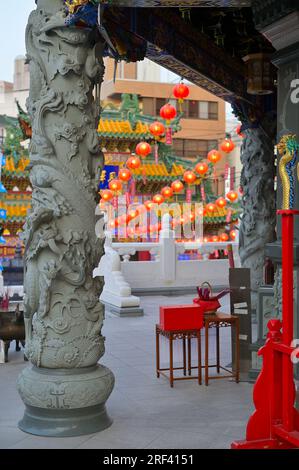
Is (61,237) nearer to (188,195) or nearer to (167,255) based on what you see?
(167,255)

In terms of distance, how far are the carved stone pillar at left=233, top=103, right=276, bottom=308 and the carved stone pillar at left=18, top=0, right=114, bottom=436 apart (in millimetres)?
5683

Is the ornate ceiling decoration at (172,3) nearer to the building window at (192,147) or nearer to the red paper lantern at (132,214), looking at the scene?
the red paper lantern at (132,214)

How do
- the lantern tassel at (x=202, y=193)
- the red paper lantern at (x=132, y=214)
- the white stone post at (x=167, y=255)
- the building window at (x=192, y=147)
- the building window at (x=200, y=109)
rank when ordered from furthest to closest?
→ the building window at (x=200, y=109), the building window at (x=192, y=147), the lantern tassel at (x=202, y=193), the red paper lantern at (x=132, y=214), the white stone post at (x=167, y=255)

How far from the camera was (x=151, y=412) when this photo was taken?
5.32m

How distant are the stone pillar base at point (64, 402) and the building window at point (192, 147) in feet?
113

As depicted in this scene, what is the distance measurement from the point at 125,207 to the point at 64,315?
19.5 metres

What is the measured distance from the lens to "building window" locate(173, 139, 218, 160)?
127 feet

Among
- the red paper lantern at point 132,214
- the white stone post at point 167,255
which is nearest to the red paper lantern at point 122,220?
the red paper lantern at point 132,214

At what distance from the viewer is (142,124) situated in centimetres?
2478

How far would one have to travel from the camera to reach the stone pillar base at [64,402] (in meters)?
4.68

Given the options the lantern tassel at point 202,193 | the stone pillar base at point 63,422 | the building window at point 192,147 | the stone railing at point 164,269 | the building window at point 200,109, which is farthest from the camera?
the building window at point 200,109

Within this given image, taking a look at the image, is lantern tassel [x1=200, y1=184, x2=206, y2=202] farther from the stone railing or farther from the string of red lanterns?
the stone railing
